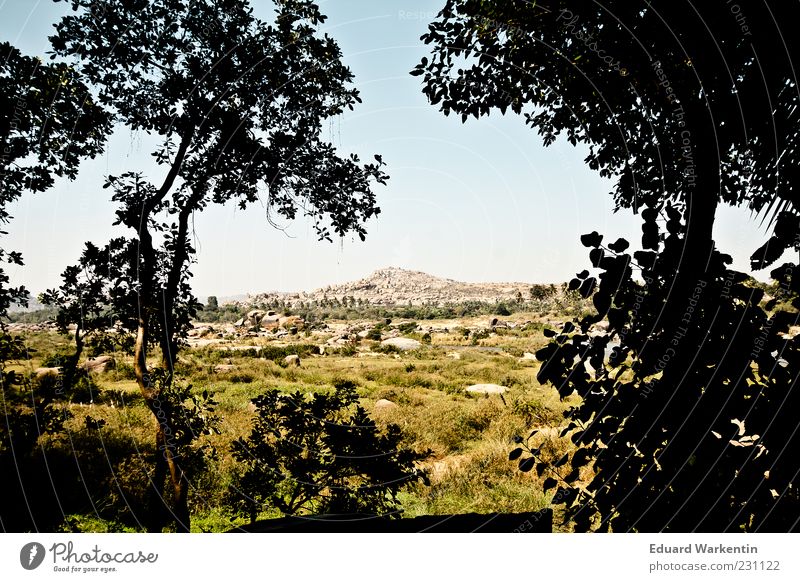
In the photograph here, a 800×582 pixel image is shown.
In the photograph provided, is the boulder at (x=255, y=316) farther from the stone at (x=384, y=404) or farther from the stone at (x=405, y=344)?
the stone at (x=384, y=404)

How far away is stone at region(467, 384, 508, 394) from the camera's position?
14.6 metres

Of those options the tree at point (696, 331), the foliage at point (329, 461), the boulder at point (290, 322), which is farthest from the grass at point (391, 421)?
the boulder at point (290, 322)

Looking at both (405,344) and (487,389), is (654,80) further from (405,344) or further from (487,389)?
(405,344)

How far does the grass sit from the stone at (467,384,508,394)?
0.35 meters

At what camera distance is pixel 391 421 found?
10773 millimetres

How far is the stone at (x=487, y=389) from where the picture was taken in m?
14.6

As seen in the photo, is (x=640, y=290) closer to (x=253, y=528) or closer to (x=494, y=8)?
(x=494, y=8)

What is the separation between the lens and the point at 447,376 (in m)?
17.9

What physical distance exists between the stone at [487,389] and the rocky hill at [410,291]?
62.0 meters

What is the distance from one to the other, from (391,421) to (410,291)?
81509 millimetres

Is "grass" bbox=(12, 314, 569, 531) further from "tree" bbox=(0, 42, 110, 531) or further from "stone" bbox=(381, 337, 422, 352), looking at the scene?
"stone" bbox=(381, 337, 422, 352)

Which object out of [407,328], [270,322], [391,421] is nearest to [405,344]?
[407,328]

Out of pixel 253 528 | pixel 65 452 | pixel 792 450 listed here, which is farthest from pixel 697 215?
pixel 65 452

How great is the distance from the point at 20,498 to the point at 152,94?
10.1ft
